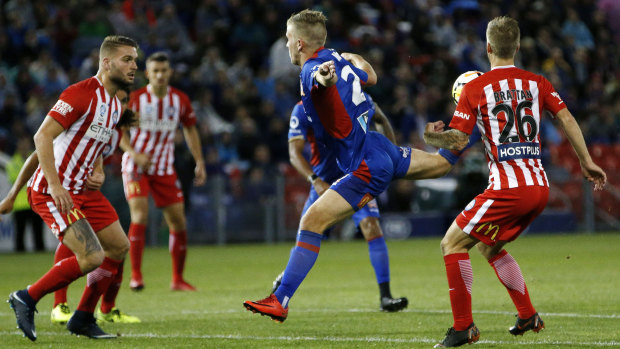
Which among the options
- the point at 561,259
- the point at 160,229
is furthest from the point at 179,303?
the point at 160,229

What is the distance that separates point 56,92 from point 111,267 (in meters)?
11.5

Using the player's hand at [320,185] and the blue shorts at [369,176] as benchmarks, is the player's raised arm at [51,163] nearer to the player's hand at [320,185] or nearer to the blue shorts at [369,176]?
the blue shorts at [369,176]

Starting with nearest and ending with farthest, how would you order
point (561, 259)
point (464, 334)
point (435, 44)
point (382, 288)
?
point (464, 334), point (382, 288), point (561, 259), point (435, 44)

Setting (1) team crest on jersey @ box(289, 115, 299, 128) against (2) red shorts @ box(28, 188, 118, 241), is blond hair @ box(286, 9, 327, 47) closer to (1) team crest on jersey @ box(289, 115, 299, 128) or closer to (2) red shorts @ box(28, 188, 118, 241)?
(2) red shorts @ box(28, 188, 118, 241)

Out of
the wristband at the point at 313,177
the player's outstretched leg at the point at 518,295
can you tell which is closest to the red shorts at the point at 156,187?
the wristband at the point at 313,177

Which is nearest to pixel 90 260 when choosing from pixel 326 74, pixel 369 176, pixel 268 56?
pixel 369 176

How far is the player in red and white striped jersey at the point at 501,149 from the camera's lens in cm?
572

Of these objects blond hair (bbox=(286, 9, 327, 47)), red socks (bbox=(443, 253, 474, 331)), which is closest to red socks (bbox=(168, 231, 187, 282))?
blond hair (bbox=(286, 9, 327, 47))

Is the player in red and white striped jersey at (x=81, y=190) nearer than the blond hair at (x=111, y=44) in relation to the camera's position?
Yes

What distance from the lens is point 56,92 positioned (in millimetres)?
17672

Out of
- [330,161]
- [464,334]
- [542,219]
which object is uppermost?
[330,161]

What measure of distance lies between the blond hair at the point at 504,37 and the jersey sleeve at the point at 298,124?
304cm

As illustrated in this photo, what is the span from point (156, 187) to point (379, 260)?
10.2 ft

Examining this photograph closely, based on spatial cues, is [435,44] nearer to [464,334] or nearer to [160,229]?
[160,229]
